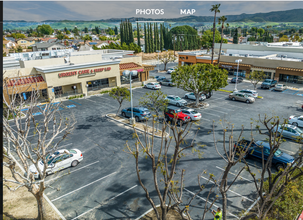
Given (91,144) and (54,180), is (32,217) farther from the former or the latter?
(91,144)

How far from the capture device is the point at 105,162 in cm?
1992

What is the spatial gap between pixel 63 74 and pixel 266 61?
4723cm

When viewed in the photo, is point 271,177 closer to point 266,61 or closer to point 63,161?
point 63,161

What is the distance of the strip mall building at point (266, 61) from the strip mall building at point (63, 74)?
Result: 24.4 metres

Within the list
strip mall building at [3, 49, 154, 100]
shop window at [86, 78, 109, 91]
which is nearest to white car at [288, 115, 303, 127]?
strip mall building at [3, 49, 154, 100]

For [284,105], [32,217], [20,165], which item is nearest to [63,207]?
[32,217]

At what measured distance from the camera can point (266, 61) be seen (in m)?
54.0

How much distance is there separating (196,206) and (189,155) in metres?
6.79

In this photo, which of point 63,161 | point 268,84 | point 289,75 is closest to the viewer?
point 63,161

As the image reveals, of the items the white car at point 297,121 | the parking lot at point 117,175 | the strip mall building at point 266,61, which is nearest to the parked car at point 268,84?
the strip mall building at point 266,61

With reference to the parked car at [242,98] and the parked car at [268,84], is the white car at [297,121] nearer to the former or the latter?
the parked car at [242,98]

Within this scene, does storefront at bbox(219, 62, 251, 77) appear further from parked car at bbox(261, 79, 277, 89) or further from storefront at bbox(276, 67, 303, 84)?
parked car at bbox(261, 79, 277, 89)

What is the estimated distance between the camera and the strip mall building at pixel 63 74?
124ft

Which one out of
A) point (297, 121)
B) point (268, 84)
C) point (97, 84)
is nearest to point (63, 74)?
point (97, 84)
